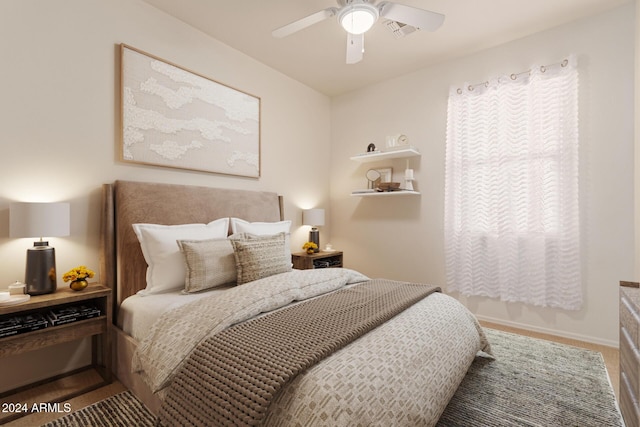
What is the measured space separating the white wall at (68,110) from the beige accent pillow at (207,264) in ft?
2.43

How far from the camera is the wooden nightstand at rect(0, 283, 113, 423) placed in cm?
172

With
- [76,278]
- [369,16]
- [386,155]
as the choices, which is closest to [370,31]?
[369,16]

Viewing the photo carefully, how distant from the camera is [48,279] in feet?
6.41

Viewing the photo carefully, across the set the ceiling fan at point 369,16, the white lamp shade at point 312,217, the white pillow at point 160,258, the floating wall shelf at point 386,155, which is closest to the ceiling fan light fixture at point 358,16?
the ceiling fan at point 369,16

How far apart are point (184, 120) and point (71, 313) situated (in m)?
1.68

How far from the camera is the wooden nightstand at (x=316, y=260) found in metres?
3.50

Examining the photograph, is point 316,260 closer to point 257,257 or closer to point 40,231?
point 257,257

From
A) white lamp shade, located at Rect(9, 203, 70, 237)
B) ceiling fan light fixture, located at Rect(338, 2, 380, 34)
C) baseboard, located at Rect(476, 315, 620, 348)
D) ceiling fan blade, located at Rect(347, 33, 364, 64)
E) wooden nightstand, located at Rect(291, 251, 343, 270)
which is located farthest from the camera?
wooden nightstand, located at Rect(291, 251, 343, 270)

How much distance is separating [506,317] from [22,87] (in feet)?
14.1

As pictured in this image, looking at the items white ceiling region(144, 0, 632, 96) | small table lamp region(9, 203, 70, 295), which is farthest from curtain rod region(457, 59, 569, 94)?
small table lamp region(9, 203, 70, 295)

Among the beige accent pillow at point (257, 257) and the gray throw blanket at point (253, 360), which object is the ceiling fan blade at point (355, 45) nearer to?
the beige accent pillow at point (257, 257)

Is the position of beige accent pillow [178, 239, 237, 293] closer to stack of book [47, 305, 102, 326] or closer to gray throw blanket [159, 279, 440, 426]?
stack of book [47, 305, 102, 326]

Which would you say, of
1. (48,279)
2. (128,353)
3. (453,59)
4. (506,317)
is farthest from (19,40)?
(506,317)

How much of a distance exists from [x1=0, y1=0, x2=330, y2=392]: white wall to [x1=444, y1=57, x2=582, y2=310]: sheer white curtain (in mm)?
2659
